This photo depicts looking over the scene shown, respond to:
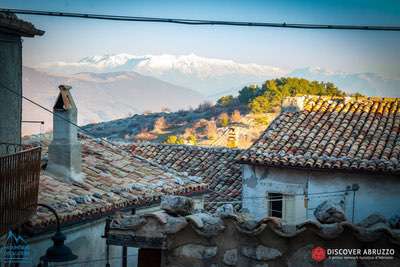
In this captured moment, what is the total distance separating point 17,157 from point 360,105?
1243cm

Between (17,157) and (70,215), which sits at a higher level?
(17,157)

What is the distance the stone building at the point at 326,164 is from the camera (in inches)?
621

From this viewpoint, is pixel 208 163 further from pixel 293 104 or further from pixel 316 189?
pixel 316 189

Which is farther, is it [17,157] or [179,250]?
[17,157]

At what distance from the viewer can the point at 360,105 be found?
19.3 m

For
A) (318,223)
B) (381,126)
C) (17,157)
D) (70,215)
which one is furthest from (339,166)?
(318,223)

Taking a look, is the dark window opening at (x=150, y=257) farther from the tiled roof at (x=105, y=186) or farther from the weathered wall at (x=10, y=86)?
the weathered wall at (x=10, y=86)

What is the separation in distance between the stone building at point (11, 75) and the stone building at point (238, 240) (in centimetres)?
683

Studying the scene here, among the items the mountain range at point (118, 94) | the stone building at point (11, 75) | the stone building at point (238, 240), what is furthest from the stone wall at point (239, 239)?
the mountain range at point (118, 94)

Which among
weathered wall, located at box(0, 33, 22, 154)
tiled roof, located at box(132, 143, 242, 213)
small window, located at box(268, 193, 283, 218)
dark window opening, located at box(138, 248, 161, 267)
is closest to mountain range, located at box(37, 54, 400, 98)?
tiled roof, located at box(132, 143, 242, 213)

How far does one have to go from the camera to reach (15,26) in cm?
1117

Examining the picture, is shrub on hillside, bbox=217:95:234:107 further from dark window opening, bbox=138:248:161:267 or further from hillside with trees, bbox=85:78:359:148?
dark window opening, bbox=138:248:161:267

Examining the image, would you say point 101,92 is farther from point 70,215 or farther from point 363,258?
point 363,258

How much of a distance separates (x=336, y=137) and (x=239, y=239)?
12764 mm
